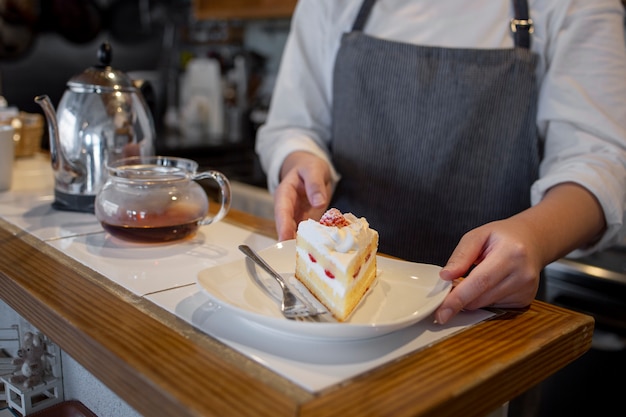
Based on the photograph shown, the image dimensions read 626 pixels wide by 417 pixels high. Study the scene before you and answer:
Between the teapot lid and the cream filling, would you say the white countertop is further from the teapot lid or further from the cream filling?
the teapot lid

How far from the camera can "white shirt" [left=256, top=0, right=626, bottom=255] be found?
1109mm

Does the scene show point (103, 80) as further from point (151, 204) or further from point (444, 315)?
point (444, 315)

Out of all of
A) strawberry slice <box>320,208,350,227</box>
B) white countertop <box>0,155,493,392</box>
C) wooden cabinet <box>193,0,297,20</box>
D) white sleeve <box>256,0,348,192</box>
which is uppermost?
wooden cabinet <box>193,0,297,20</box>

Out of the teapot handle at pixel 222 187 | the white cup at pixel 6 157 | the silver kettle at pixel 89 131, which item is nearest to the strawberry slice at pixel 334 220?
the teapot handle at pixel 222 187

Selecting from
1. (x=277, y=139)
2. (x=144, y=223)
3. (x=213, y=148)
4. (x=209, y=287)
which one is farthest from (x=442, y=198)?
(x=213, y=148)

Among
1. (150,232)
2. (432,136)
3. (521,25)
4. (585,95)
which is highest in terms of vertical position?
(521,25)

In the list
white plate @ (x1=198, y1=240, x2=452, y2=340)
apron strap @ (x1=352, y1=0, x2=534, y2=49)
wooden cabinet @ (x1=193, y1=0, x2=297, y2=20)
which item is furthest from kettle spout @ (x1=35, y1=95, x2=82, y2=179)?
wooden cabinet @ (x1=193, y1=0, x2=297, y2=20)

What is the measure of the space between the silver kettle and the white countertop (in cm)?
6

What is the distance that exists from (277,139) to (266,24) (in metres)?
2.16

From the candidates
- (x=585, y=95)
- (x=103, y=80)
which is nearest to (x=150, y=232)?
(x=103, y=80)

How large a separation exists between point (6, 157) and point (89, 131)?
0.95ft

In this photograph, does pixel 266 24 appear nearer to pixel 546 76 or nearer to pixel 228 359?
pixel 546 76

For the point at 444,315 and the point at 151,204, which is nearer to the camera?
the point at 444,315

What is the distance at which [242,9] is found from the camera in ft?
10.0
